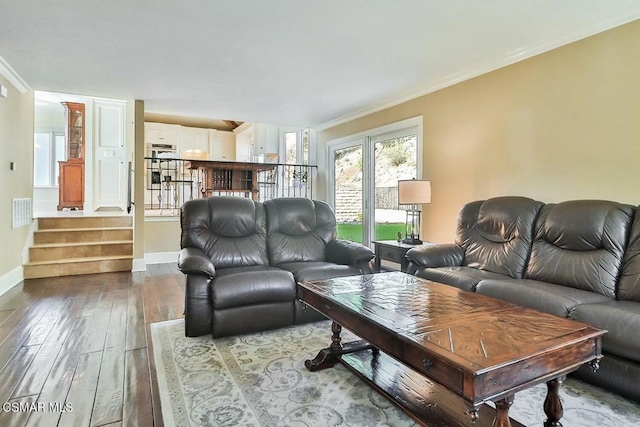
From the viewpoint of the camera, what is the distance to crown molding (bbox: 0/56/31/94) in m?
3.65

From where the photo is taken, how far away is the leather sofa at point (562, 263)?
1.84 metres

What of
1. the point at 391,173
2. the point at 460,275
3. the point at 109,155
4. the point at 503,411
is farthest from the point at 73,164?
the point at 503,411

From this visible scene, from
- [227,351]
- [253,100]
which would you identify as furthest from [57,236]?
[227,351]

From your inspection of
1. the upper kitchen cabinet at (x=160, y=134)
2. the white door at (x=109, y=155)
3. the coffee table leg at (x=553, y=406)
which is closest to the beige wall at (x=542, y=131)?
the coffee table leg at (x=553, y=406)

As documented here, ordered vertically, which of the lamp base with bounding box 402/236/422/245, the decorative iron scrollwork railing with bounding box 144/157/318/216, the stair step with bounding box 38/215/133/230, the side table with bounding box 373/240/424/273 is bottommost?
the side table with bounding box 373/240/424/273

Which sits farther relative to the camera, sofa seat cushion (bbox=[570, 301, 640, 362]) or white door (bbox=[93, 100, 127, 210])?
white door (bbox=[93, 100, 127, 210])

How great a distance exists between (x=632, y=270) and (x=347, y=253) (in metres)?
2.07

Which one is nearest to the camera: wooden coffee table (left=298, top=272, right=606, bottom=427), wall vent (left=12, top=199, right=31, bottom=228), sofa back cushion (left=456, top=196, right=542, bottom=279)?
wooden coffee table (left=298, top=272, right=606, bottom=427)

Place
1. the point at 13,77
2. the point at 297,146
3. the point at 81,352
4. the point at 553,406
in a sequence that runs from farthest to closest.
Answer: the point at 297,146 → the point at 13,77 → the point at 81,352 → the point at 553,406

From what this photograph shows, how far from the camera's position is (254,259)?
3371 millimetres

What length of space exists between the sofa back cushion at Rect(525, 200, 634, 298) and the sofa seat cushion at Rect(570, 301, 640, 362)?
0.40m

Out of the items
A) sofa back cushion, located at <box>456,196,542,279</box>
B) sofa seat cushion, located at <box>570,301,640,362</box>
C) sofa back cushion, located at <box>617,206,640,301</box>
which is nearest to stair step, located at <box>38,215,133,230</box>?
sofa back cushion, located at <box>456,196,542,279</box>

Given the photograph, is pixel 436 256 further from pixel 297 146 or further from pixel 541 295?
pixel 297 146

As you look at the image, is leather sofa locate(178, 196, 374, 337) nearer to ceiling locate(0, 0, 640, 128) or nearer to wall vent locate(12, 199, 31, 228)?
ceiling locate(0, 0, 640, 128)
